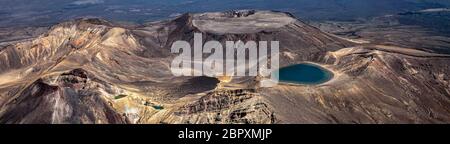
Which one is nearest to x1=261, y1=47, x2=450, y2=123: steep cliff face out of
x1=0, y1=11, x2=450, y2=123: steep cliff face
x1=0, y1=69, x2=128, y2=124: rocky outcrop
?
x1=0, y1=11, x2=450, y2=123: steep cliff face

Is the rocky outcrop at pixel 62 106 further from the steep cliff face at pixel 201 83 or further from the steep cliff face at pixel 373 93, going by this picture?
the steep cliff face at pixel 373 93

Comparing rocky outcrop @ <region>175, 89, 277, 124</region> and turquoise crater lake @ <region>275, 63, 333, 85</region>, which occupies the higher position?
rocky outcrop @ <region>175, 89, 277, 124</region>

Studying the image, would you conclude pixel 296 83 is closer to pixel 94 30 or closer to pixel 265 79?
pixel 265 79

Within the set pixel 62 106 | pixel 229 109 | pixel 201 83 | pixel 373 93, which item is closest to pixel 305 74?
pixel 373 93

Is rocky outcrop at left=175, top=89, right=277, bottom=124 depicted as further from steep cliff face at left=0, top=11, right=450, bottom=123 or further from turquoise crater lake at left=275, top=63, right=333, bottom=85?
turquoise crater lake at left=275, top=63, right=333, bottom=85

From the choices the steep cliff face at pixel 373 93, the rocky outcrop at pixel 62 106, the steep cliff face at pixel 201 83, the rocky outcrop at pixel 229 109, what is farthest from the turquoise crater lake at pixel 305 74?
the rocky outcrop at pixel 62 106

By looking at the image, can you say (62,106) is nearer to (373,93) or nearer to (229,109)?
(229,109)
